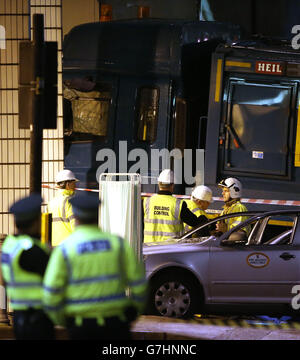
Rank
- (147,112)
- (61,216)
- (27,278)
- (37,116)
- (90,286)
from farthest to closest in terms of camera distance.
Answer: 1. (147,112)
2. (61,216)
3. (37,116)
4. (27,278)
5. (90,286)

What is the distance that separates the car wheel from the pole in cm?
255

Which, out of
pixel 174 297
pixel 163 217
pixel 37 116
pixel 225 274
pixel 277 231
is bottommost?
pixel 174 297

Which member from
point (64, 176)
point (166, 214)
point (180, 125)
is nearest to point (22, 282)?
point (64, 176)

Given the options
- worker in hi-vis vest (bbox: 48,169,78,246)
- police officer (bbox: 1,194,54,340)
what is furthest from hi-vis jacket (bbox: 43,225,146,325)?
worker in hi-vis vest (bbox: 48,169,78,246)

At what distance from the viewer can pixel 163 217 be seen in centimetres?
1236

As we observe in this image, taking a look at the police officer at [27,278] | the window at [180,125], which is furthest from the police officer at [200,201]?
the police officer at [27,278]

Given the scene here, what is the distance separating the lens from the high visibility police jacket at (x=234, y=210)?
12156 mm

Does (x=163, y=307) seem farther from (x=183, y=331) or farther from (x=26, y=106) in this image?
(x=26, y=106)

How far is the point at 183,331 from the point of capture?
10.4 meters

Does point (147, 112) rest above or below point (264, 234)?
above

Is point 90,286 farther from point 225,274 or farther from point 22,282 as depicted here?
point 225,274

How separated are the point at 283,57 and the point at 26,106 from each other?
16.6 feet

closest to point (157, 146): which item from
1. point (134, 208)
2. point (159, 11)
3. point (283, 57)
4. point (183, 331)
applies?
point (283, 57)

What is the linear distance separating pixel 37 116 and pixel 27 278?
3.30m
